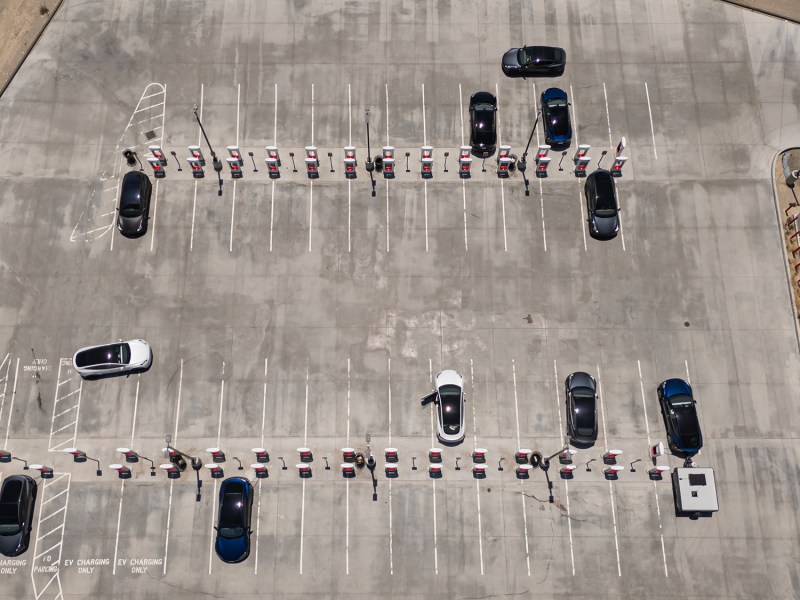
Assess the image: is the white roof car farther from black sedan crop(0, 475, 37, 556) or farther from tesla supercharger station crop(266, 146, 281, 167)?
black sedan crop(0, 475, 37, 556)

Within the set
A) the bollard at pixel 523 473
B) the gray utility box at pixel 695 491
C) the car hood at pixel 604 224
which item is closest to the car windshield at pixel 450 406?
the bollard at pixel 523 473

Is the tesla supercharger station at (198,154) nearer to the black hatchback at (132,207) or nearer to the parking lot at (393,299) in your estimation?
the parking lot at (393,299)

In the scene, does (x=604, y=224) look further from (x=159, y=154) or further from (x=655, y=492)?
(x=159, y=154)

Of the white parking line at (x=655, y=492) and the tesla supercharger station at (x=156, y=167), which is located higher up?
the tesla supercharger station at (x=156, y=167)

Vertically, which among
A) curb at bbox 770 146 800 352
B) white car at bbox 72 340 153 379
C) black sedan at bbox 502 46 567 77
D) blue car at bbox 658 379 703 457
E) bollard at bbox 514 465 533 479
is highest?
black sedan at bbox 502 46 567 77

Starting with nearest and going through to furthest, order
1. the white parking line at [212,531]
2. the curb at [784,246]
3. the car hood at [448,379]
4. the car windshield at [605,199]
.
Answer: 1. the white parking line at [212,531]
2. the car hood at [448,379]
3. the curb at [784,246]
4. the car windshield at [605,199]

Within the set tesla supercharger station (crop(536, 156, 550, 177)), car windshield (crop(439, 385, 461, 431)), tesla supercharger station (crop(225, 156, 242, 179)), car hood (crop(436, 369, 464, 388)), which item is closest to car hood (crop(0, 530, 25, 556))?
tesla supercharger station (crop(225, 156, 242, 179))

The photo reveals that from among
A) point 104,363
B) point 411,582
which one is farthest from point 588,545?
point 104,363
